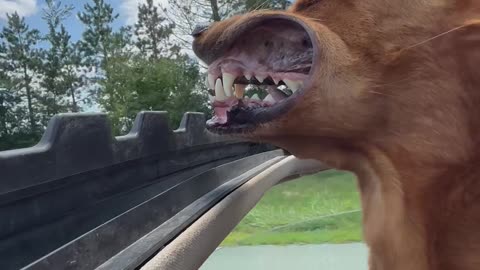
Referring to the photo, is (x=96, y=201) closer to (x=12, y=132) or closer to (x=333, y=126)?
(x=333, y=126)

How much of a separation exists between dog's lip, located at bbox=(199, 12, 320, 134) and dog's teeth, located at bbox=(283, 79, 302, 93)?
36 millimetres

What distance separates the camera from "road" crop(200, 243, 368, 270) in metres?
2.85

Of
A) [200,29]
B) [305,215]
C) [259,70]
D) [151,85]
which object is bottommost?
[305,215]

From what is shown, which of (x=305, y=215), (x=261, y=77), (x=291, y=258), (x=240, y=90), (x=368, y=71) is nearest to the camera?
(x=368, y=71)

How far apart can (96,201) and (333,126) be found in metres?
0.57

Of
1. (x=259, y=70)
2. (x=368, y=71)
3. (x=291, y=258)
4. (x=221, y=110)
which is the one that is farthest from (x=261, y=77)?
(x=291, y=258)

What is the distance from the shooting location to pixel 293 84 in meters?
1.28

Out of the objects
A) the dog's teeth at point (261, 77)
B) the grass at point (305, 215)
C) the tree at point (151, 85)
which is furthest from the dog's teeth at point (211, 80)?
the tree at point (151, 85)

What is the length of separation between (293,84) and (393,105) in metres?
0.22

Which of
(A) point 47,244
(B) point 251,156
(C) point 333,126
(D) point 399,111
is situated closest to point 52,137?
(A) point 47,244

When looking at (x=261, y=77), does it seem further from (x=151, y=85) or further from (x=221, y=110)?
(x=151, y=85)

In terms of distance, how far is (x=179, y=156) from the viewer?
2.01 m

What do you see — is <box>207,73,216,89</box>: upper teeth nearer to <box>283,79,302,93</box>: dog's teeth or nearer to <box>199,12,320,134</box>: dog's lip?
<box>199,12,320,134</box>: dog's lip

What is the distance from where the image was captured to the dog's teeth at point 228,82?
1320mm
